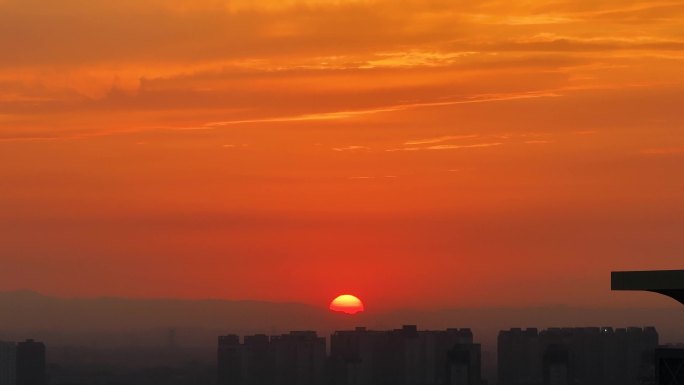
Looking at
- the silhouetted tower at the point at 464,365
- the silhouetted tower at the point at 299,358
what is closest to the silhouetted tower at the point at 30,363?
the silhouetted tower at the point at 299,358

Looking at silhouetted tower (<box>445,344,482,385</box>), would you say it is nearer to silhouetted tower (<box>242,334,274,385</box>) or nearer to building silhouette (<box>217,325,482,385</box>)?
building silhouette (<box>217,325,482,385</box>)

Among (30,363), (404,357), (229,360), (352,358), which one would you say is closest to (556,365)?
(404,357)

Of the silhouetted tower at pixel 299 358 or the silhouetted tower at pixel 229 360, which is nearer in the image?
the silhouetted tower at pixel 229 360

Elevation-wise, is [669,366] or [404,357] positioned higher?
[404,357]

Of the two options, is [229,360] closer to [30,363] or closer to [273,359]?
[273,359]

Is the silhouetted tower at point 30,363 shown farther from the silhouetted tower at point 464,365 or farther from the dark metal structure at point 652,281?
the dark metal structure at point 652,281

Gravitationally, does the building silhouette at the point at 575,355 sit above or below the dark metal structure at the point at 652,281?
above

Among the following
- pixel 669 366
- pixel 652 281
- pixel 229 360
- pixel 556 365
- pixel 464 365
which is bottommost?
pixel 669 366
